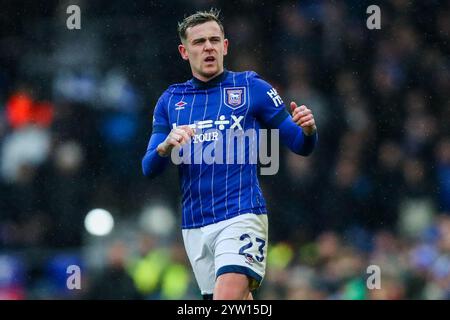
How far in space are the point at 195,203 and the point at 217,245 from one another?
306mm

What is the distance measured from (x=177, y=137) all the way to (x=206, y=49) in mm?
787

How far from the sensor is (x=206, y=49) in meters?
5.83

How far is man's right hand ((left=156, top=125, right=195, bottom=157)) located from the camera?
5.27 meters

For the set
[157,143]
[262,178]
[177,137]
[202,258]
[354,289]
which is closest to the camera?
[177,137]

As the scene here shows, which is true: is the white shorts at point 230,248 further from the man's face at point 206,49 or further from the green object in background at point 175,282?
the green object in background at point 175,282

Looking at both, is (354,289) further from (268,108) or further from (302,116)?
(302,116)

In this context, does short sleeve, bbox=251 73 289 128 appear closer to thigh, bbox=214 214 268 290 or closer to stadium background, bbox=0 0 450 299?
thigh, bbox=214 214 268 290

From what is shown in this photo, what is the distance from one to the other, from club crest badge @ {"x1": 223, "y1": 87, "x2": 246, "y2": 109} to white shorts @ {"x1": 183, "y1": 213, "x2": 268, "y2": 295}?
2.19 ft

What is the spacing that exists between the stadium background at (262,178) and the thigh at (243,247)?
341 cm

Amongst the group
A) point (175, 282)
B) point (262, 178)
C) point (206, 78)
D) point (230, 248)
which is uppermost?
point (262, 178)

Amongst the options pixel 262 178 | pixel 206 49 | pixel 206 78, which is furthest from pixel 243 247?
pixel 262 178

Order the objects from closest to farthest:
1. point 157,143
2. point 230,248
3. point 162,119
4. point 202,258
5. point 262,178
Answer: point 230,248 → point 202,258 → point 157,143 → point 162,119 → point 262,178
